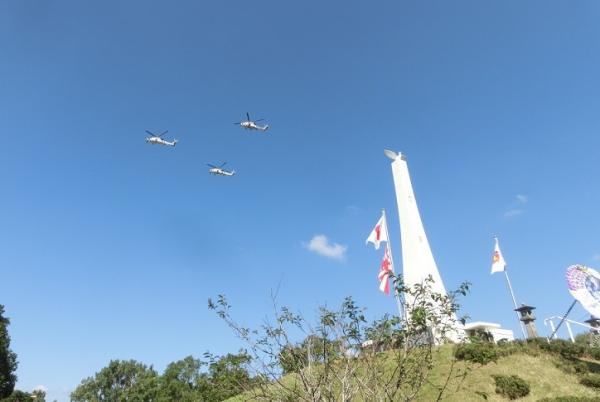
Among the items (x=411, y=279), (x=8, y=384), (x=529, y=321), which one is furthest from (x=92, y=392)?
(x=529, y=321)

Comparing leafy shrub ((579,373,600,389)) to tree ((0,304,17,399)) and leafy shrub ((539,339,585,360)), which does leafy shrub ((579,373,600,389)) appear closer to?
leafy shrub ((539,339,585,360))

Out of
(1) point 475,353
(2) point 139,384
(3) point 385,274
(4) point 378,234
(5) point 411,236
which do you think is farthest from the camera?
(2) point 139,384

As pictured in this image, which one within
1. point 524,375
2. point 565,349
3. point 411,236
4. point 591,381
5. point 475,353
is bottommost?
point 591,381

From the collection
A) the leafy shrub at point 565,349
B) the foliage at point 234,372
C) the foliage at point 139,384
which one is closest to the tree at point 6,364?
the foliage at point 139,384

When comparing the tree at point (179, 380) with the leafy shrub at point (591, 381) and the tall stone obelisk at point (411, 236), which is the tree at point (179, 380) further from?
the leafy shrub at point (591, 381)

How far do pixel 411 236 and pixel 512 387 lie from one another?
24013mm

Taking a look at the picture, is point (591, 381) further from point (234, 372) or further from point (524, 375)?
point (234, 372)

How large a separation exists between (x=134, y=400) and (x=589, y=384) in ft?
181

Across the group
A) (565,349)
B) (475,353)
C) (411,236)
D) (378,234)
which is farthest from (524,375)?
(411,236)

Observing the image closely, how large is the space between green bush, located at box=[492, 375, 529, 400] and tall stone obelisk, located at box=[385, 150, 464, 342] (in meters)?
19.1

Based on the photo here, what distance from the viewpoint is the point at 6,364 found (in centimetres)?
3609

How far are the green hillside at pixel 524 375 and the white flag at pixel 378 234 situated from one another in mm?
9019

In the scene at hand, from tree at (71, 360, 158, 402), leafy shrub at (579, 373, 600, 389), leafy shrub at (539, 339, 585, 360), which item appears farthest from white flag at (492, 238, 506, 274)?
tree at (71, 360, 158, 402)

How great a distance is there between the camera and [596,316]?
22906mm
